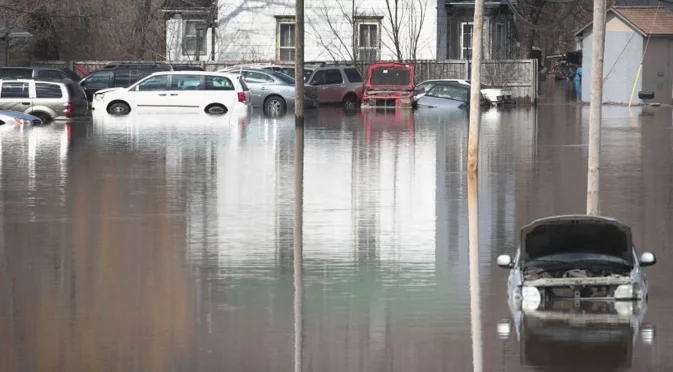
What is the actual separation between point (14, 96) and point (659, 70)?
79.4 ft

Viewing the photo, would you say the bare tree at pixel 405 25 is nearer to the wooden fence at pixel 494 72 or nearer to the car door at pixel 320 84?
the wooden fence at pixel 494 72

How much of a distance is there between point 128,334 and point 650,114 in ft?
118

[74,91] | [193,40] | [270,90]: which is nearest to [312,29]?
[193,40]

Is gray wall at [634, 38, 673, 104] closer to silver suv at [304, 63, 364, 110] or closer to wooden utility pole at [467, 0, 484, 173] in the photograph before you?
silver suv at [304, 63, 364, 110]

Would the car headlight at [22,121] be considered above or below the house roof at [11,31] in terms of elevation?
below

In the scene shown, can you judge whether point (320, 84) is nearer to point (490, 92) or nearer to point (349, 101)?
point (349, 101)

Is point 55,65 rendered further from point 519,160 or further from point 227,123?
point 519,160

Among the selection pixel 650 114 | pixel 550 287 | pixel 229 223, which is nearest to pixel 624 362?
pixel 550 287

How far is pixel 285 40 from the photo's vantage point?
5788 centimetres

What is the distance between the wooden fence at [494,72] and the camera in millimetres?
Result: 55438

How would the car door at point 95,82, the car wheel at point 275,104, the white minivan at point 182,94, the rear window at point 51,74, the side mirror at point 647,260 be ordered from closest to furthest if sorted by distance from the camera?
the side mirror at point 647,260 → the white minivan at point 182,94 → the car wheel at point 275,104 → the rear window at point 51,74 → the car door at point 95,82

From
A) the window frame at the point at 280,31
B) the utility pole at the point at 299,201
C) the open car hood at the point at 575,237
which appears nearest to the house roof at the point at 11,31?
the window frame at the point at 280,31

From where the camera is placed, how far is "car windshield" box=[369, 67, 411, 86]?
1971 inches

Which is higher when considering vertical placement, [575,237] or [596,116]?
[596,116]
